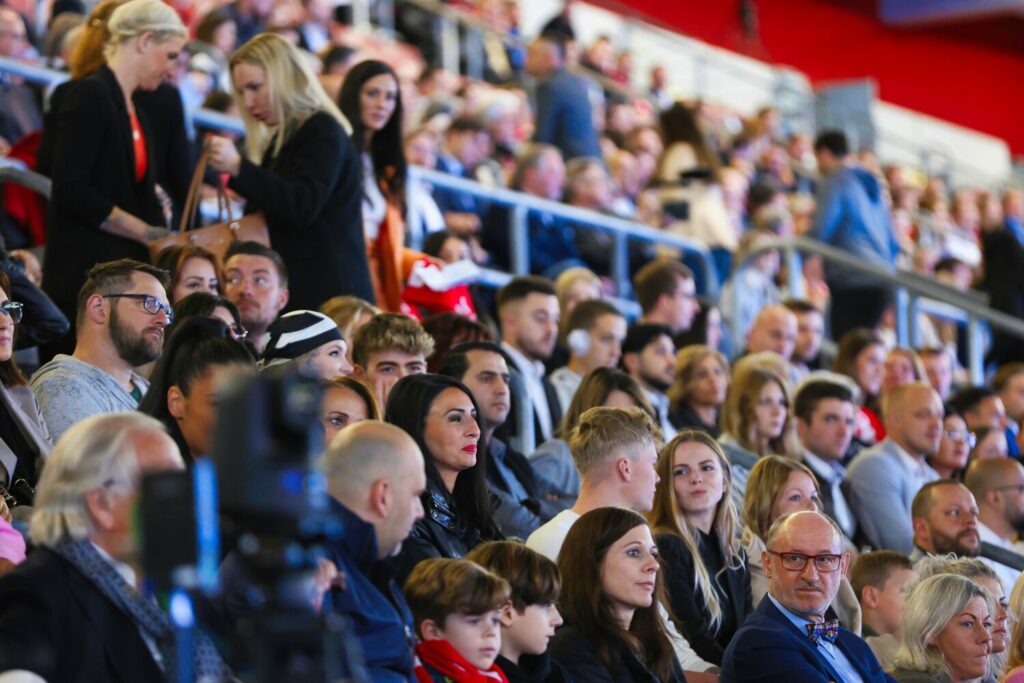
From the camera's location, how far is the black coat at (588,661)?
4.75 meters

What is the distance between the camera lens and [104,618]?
342 centimetres

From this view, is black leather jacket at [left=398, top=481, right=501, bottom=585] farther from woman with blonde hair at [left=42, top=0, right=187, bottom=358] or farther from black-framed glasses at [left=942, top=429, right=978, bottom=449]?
black-framed glasses at [left=942, top=429, right=978, bottom=449]

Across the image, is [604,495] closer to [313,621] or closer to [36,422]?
[36,422]

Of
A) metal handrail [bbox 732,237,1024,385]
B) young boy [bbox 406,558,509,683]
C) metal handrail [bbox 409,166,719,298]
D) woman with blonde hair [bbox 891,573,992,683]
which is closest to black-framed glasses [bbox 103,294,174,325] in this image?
young boy [bbox 406,558,509,683]

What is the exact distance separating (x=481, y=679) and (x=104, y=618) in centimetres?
104

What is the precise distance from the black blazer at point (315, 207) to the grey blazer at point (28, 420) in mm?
1505

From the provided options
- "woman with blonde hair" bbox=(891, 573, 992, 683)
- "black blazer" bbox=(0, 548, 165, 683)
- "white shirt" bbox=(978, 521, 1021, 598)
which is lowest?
"white shirt" bbox=(978, 521, 1021, 598)

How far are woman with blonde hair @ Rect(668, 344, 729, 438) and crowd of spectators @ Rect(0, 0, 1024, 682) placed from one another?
1cm

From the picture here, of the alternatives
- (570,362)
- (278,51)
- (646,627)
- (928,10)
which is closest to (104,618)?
A: (646,627)

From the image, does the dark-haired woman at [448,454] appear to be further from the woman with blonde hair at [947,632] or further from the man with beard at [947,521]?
the man with beard at [947,521]

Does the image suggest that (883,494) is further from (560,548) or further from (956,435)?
(560,548)

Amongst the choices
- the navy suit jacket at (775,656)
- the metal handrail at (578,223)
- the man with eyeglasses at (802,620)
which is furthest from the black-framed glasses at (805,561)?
the metal handrail at (578,223)

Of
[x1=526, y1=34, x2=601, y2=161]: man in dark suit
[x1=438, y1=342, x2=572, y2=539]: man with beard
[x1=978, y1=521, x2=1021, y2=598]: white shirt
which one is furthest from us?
[x1=526, y1=34, x2=601, y2=161]: man in dark suit

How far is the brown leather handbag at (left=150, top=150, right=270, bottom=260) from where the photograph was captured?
20.0 ft
